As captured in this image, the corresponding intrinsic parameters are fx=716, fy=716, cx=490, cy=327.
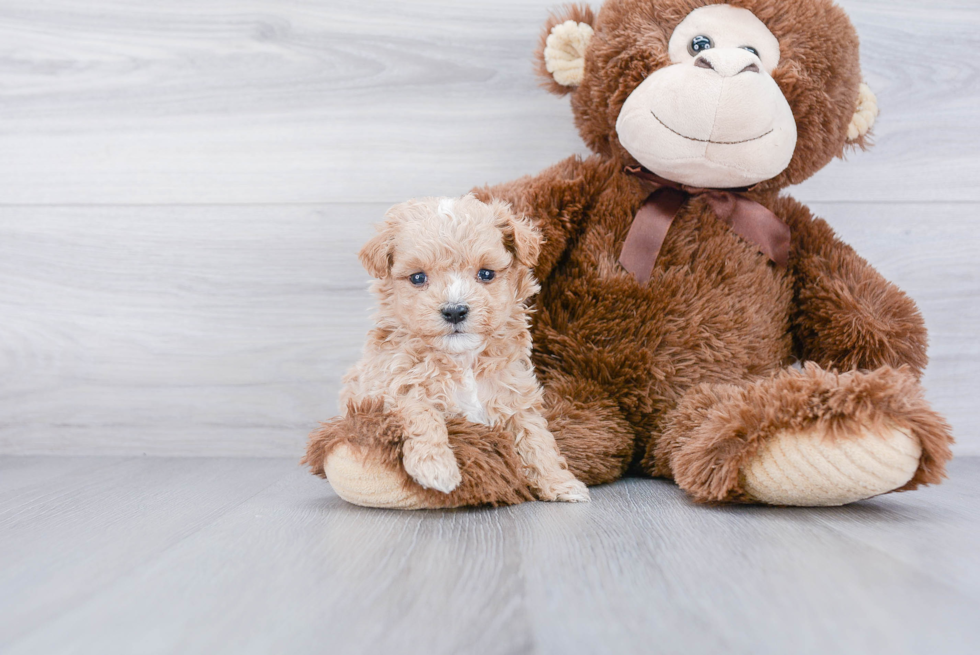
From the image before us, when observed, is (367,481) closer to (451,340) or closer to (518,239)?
(451,340)

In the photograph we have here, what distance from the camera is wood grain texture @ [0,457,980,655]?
1.65 ft

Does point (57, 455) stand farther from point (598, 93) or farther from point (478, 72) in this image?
point (598, 93)

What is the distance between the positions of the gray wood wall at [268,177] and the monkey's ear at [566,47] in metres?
0.18

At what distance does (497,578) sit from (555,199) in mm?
602

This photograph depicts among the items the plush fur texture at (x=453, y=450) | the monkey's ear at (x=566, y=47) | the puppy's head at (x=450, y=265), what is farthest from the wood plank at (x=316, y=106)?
the plush fur texture at (x=453, y=450)

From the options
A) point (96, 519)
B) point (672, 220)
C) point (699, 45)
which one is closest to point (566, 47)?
point (699, 45)

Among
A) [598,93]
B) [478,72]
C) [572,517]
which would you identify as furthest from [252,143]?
[572,517]

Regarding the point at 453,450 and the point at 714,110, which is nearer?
the point at 453,450

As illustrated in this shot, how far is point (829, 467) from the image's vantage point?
30.3 inches

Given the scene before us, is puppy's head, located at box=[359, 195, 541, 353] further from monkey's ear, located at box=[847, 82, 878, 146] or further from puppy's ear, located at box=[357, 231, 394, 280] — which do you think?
monkey's ear, located at box=[847, 82, 878, 146]

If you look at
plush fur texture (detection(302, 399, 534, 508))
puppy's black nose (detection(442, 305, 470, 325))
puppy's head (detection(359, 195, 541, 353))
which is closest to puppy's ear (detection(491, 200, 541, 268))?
puppy's head (detection(359, 195, 541, 353))

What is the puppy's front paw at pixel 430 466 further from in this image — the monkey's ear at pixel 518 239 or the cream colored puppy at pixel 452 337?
the monkey's ear at pixel 518 239

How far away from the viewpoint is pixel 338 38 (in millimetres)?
1306

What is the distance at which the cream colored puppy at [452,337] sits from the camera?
0.84m
